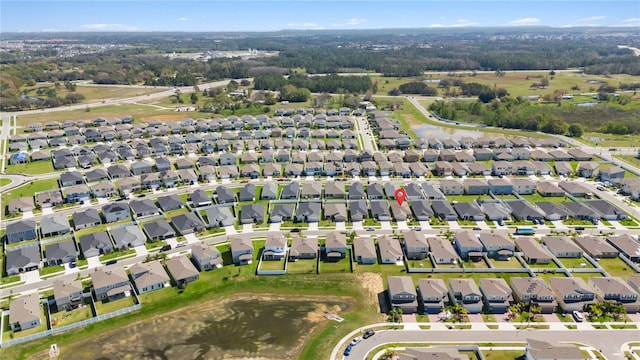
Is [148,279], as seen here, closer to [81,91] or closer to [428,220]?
[428,220]

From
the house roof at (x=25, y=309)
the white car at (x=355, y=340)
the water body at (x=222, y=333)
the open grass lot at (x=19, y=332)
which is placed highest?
the house roof at (x=25, y=309)

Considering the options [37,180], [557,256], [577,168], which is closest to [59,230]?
[37,180]

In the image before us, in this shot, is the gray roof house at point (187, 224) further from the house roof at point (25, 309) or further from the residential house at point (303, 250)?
the house roof at point (25, 309)

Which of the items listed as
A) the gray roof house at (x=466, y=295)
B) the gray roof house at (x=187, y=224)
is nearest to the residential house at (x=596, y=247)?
the gray roof house at (x=466, y=295)

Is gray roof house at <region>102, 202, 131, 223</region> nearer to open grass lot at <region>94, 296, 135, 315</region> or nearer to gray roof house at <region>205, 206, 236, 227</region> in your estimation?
gray roof house at <region>205, 206, 236, 227</region>

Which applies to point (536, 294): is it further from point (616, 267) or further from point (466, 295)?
point (616, 267)

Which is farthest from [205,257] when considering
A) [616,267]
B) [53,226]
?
[616,267]

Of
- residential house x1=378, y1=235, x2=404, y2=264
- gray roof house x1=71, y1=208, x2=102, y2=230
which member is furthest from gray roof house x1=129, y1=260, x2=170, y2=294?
residential house x1=378, y1=235, x2=404, y2=264
